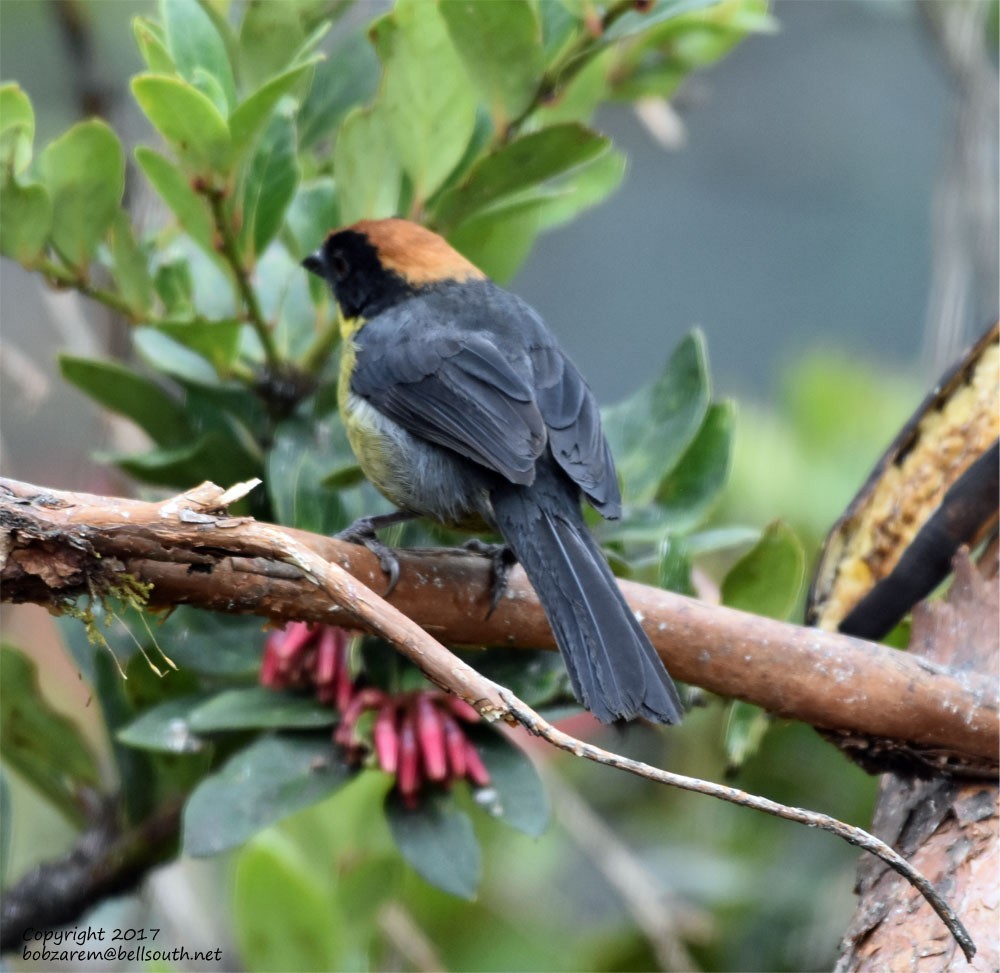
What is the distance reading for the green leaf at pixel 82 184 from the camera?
2.13 m

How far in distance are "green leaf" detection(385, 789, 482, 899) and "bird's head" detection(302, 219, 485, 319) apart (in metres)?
1.05

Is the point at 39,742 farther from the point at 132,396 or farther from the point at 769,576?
the point at 769,576

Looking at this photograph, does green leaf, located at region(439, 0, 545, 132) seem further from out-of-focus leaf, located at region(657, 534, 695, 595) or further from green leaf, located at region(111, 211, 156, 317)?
out-of-focus leaf, located at region(657, 534, 695, 595)

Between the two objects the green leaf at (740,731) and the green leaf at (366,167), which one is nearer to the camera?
the green leaf at (740,731)

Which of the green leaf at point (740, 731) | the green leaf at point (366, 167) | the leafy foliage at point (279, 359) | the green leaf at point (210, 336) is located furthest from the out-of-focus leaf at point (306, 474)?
the green leaf at point (740, 731)

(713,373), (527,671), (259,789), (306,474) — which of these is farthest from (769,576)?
(713,373)

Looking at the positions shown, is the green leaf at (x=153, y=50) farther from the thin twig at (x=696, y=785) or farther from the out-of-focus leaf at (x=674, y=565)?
the thin twig at (x=696, y=785)

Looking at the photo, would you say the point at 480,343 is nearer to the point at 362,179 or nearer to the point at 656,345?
the point at 362,179

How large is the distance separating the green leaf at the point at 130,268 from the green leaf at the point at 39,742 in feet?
2.22

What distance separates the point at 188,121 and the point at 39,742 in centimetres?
114

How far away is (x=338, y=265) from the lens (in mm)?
2557

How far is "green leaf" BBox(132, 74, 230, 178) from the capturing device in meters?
1.98

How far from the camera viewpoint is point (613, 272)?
22.7ft

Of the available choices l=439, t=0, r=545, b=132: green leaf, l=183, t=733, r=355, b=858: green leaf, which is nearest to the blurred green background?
l=183, t=733, r=355, b=858: green leaf
